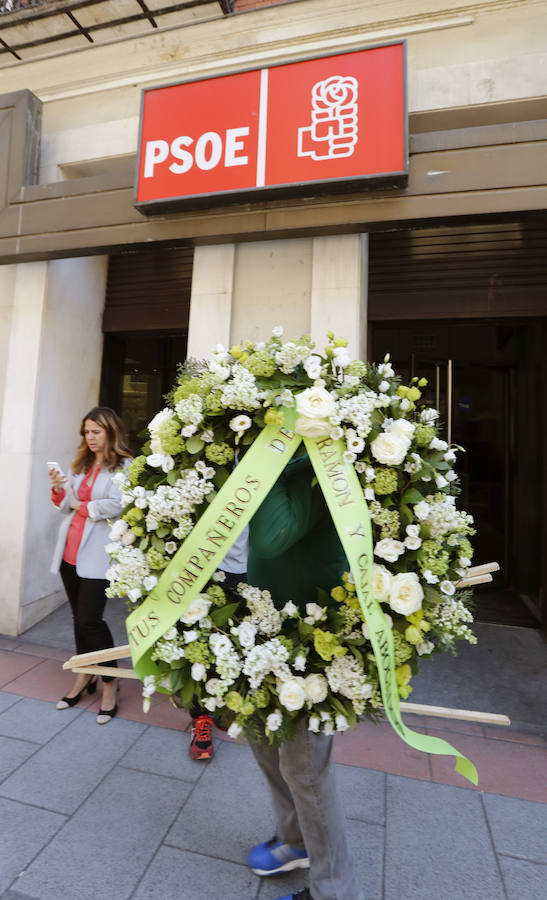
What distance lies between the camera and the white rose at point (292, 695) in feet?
5.00

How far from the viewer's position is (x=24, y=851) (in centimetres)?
220

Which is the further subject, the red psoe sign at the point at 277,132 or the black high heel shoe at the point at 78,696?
the red psoe sign at the point at 277,132

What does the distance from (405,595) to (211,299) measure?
3.60 metres

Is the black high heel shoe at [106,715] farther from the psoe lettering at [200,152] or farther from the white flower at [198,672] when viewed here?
the psoe lettering at [200,152]

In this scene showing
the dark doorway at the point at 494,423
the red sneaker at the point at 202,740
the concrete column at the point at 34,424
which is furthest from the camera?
the dark doorway at the point at 494,423

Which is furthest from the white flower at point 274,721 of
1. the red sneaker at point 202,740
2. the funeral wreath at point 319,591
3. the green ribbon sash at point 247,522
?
the red sneaker at point 202,740

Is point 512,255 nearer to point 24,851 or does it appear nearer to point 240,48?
point 240,48

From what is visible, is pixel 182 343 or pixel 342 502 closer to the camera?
pixel 342 502

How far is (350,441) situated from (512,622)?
4406 mm

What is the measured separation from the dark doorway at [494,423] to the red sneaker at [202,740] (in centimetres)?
333

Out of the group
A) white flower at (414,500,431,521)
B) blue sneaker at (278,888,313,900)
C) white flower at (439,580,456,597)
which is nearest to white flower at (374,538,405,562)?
white flower at (414,500,431,521)

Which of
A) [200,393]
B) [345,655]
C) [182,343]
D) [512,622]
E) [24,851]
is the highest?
[182,343]

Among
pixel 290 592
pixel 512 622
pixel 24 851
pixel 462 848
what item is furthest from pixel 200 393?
pixel 512 622

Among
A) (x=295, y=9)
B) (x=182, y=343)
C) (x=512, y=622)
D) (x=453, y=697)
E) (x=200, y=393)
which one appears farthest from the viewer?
(x=182, y=343)
